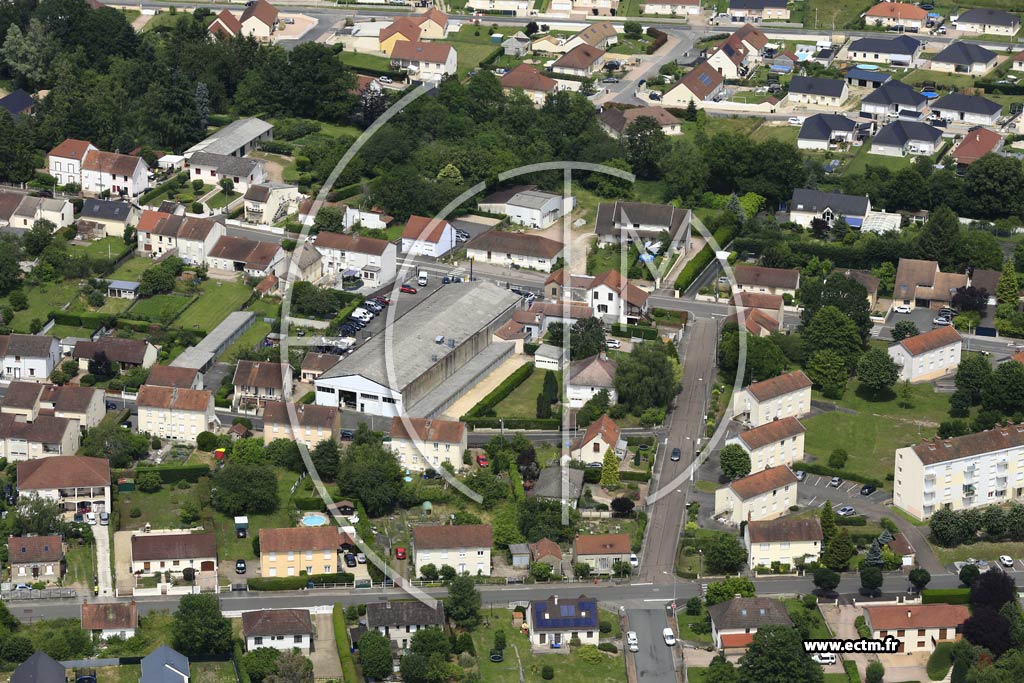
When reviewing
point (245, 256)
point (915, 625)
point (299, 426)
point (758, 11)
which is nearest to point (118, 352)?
point (299, 426)

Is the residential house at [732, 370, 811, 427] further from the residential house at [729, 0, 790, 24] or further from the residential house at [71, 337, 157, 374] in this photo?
the residential house at [729, 0, 790, 24]

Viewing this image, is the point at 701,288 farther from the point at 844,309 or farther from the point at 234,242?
the point at 234,242

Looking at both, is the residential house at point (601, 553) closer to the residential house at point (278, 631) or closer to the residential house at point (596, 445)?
the residential house at point (596, 445)

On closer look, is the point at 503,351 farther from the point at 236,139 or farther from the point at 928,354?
the point at 236,139

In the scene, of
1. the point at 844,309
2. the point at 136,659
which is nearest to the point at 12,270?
the point at 136,659

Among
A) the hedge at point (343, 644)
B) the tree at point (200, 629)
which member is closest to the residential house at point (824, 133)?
the hedge at point (343, 644)

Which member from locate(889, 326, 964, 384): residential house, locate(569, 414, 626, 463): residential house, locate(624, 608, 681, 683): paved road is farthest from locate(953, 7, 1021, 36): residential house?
locate(624, 608, 681, 683): paved road
